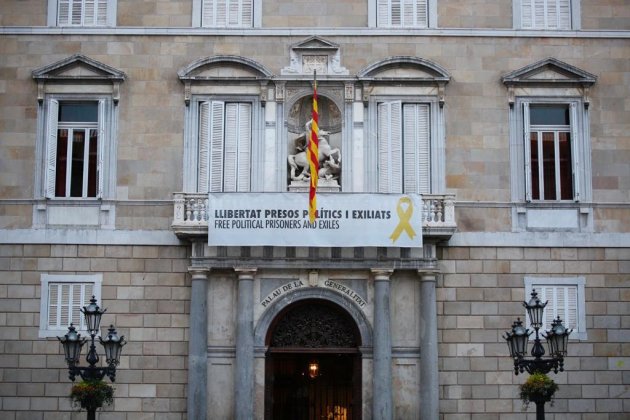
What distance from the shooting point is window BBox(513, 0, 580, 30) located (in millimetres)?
26109

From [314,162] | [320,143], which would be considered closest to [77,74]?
[320,143]

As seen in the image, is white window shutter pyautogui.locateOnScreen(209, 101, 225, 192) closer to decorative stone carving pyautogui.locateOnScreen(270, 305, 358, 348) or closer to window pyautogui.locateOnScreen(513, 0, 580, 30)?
decorative stone carving pyautogui.locateOnScreen(270, 305, 358, 348)

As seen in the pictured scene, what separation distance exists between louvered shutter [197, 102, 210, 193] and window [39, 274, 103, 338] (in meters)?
3.37

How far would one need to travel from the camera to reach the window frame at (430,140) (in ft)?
82.8

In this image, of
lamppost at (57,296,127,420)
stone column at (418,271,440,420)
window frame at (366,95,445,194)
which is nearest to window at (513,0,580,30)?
window frame at (366,95,445,194)

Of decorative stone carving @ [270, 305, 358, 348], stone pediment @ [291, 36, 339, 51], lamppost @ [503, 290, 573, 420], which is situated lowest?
lamppost @ [503, 290, 573, 420]

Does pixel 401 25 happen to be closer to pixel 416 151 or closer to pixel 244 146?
pixel 416 151

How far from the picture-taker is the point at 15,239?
82.2ft

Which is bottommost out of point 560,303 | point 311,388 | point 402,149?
point 311,388

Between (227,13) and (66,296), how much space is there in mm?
8210

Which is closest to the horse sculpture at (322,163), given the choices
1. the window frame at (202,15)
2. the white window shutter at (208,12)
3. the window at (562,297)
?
the window frame at (202,15)

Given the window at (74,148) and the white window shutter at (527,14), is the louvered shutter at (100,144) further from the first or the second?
the white window shutter at (527,14)

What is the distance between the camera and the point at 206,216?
24.5m

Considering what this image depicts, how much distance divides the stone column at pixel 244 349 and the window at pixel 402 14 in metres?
7.34
